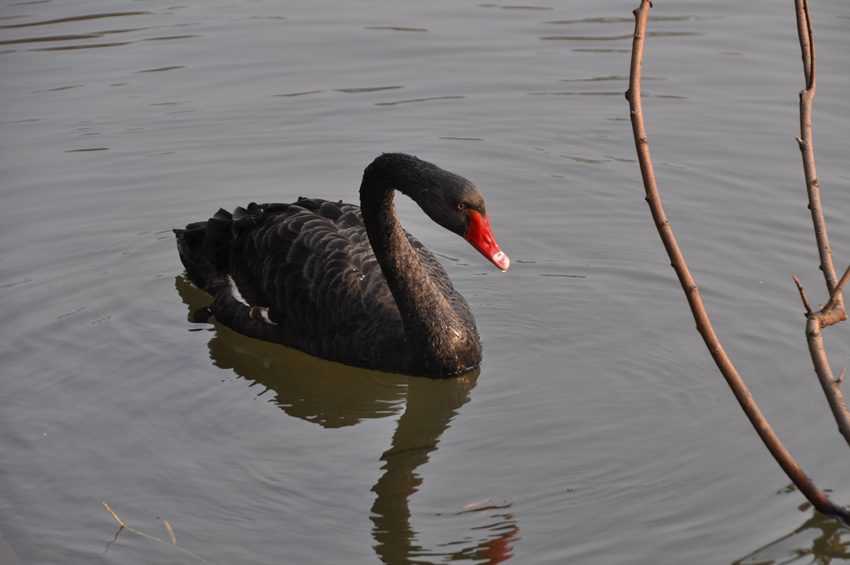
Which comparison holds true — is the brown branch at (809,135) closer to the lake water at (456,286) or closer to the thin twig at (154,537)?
the lake water at (456,286)

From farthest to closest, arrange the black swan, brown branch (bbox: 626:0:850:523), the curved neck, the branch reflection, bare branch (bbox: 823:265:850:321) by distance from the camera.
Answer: the curved neck < the black swan < the branch reflection < bare branch (bbox: 823:265:850:321) < brown branch (bbox: 626:0:850:523)

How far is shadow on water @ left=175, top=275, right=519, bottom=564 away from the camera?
4.81m

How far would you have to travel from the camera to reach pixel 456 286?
7.69 m

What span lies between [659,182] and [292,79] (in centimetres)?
453

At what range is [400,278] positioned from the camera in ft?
21.2

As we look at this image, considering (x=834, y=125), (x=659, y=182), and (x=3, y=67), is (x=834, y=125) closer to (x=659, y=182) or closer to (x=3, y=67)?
(x=659, y=182)

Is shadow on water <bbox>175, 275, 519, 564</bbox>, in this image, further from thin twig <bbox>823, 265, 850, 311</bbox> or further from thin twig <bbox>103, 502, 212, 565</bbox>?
thin twig <bbox>823, 265, 850, 311</bbox>

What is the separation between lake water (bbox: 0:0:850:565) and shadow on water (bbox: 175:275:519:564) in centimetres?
2

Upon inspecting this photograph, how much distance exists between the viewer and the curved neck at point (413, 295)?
629 cm

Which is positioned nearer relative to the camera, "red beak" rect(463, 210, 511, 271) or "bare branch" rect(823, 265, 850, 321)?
"bare branch" rect(823, 265, 850, 321)

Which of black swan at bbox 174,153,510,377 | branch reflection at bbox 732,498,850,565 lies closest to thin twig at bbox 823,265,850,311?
branch reflection at bbox 732,498,850,565

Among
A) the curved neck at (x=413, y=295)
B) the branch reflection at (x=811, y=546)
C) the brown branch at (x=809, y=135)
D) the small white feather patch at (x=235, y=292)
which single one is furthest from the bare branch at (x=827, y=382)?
the small white feather patch at (x=235, y=292)

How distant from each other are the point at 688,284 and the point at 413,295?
3.12 m

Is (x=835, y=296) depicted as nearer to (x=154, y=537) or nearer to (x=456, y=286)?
(x=154, y=537)
